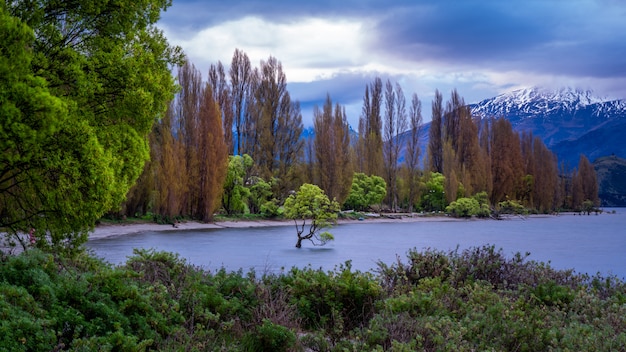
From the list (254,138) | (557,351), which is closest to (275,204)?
(254,138)

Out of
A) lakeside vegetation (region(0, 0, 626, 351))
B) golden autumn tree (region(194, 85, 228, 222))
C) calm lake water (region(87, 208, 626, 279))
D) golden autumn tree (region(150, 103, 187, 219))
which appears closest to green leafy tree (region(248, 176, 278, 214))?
golden autumn tree (region(194, 85, 228, 222))

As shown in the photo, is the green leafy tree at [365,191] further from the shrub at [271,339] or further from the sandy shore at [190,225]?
the shrub at [271,339]

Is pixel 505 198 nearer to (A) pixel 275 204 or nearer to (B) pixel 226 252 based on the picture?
(A) pixel 275 204

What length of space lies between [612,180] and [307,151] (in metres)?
118

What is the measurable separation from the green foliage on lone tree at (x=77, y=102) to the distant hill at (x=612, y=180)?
464ft

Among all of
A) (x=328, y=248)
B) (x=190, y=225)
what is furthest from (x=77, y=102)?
(x=190, y=225)

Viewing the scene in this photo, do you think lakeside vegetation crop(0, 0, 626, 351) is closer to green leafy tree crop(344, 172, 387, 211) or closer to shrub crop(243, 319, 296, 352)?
shrub crop(243, 319, 296, 352)

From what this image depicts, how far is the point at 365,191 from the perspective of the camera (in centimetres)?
5162

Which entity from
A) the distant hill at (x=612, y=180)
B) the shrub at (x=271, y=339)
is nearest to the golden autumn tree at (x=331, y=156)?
the shrub at (x=271, y=339)

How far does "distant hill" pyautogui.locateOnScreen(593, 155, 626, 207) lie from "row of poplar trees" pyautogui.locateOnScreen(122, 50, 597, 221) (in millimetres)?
67718

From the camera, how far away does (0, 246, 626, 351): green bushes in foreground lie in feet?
14.7

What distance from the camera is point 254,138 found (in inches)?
1854

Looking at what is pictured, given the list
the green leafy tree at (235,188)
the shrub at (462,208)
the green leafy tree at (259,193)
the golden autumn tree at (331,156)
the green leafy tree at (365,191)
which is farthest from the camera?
the shrub at (462,208)

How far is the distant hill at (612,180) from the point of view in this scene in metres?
136
